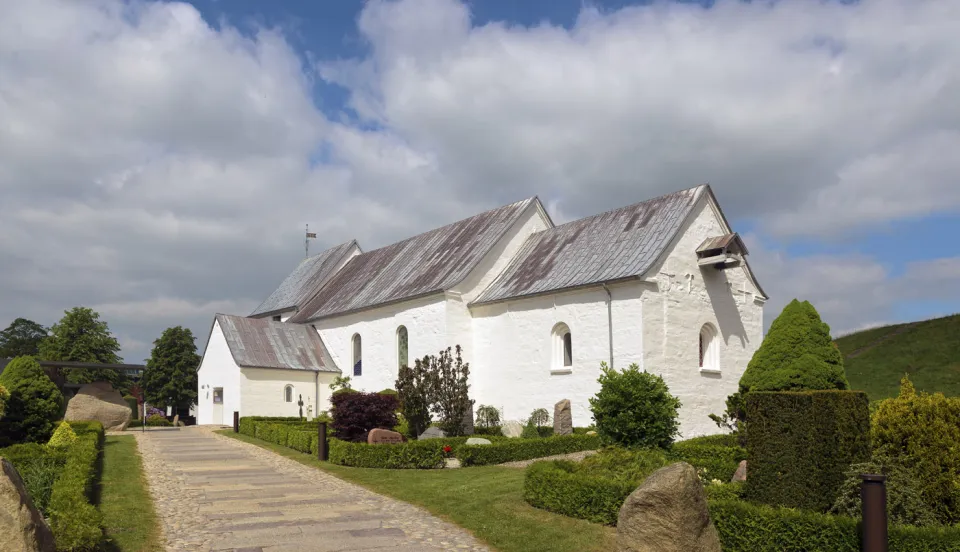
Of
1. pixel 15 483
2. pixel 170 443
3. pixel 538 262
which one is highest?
pixel 538 262

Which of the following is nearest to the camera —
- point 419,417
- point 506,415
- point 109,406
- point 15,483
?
point 15,483

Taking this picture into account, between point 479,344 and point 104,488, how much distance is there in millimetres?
15132

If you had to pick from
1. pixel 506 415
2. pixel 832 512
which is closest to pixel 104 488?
pixel 832 512

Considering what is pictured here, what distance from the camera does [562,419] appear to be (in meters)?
20.8

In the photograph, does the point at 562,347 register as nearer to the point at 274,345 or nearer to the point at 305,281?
the point at 274,345

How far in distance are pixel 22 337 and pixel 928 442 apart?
78.3 m

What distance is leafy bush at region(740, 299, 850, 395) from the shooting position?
13.2 m

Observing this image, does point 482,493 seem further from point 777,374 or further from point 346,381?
point 346,381

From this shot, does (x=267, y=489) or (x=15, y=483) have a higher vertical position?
(x=15, y=483)

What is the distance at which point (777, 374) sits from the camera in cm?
1355

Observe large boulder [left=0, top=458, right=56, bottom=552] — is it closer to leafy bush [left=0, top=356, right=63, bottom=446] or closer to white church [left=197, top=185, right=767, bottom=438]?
leafy bush [left=0, top=356, right=63, bottom=446]

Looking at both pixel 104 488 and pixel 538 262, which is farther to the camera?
pixel 538 262

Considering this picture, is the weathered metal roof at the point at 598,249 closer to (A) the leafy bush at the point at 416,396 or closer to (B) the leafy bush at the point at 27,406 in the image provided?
(A) the leafy bush at the point at 416,396

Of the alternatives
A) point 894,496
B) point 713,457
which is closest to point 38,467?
point 713,457
